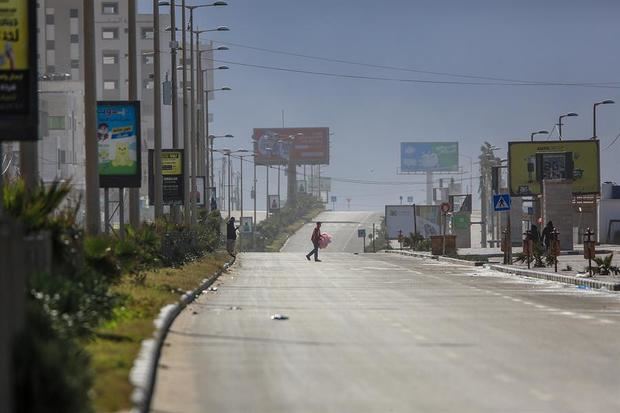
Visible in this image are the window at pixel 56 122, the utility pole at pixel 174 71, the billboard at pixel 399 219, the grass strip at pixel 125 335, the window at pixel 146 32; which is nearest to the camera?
the grass strip at pixel 125 335

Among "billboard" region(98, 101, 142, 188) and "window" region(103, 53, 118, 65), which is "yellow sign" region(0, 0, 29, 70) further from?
"window" region(103, 53, 118, 65)

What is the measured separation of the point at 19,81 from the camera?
65.9 feet

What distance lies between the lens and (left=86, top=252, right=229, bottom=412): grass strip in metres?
12.1

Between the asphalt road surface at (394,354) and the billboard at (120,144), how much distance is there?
515 centimetres

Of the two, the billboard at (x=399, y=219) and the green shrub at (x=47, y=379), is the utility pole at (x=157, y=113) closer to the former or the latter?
the green shrub at (x=47, y=379)

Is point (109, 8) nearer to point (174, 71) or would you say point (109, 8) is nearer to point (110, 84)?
point (110, 84)

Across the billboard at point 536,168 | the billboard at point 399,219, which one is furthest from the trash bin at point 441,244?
the billboard at point 399,219

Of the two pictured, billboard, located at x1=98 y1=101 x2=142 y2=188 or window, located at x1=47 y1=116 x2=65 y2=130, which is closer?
billboard, located at x1=98 y1=101 x2=142 y2=188

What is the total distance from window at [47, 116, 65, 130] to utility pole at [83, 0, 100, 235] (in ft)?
280

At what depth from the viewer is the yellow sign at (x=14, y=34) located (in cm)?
2017

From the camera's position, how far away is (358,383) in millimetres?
14633

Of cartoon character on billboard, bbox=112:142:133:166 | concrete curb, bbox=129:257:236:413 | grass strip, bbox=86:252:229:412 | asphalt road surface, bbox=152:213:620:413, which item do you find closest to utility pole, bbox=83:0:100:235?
grass strip, bbox=86:252:229:412

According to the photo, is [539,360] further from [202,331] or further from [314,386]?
[202,331]

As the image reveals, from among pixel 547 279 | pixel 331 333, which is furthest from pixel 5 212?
pixel 547 279
